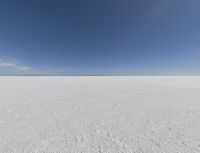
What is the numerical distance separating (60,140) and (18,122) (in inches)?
61.0

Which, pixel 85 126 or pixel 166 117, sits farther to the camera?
pixel 166 117

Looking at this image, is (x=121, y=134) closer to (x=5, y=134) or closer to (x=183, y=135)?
(x=183, y=135)

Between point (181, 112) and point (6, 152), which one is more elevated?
point (181, 112)

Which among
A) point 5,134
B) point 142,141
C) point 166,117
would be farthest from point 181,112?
point 5,134

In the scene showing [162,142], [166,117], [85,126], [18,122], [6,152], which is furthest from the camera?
[166,117]

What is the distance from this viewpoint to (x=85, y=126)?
2467 millimetres

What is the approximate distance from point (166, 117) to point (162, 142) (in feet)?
4.24

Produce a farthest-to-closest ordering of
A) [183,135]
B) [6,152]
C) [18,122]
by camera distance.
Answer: [18,122] < [183,135] < [6,152]

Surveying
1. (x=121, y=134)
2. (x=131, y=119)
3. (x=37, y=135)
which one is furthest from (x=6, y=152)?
(x=131, y=119)

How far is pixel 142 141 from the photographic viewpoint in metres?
1.89

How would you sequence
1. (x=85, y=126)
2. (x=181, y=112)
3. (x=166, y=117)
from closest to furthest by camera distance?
(x=85, y=126) < (x=166, y=117) < (x=181, y=112)

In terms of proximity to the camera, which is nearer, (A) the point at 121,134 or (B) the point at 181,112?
(A) the point at 121,134

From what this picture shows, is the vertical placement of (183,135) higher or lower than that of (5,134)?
higher

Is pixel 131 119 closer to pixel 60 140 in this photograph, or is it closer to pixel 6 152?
pixel 60 140
